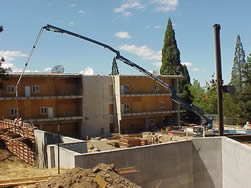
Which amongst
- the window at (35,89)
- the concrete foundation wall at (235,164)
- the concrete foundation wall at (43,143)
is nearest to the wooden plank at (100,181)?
the concrete foundation wall at (43,143)

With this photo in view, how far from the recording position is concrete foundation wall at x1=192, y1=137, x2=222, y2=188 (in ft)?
53.6

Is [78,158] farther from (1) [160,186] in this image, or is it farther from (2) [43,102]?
(2) [43,102]

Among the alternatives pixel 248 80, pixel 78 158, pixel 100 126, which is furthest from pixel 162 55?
pixel 78 158

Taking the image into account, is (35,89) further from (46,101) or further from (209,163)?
(209,163)

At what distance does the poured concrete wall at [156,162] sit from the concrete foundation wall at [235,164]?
202 cm

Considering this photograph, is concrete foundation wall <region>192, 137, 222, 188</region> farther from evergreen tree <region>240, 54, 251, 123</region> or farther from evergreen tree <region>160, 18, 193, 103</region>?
evergreen tree <region>160, 18, 193, 103</region>

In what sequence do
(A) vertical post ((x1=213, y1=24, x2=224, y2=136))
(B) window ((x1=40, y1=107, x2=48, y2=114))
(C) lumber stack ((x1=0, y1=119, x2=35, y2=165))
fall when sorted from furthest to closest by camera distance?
(B) window ((x1=40, y1=107, x2=48, y2=114)) → (C) lumber stack ((x1=0, y1=119, x2=35, y2=165)) → (A) vertical post ((x1=213, y1=24, x2=224, y2=136))

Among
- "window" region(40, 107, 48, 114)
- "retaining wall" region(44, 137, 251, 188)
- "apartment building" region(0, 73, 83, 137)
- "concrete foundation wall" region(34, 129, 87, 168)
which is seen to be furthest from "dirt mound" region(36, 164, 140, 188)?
"window" region(40, 107, 48, 114)

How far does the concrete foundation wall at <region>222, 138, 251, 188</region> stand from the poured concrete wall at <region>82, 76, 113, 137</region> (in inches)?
994

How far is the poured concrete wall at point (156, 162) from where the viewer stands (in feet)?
42.7

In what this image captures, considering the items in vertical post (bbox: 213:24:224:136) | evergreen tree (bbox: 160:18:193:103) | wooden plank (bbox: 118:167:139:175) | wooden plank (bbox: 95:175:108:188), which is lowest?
wooden plank (bbox: 118:167:139:175)

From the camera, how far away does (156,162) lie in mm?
14781

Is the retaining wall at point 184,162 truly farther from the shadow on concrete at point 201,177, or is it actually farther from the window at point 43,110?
the window at point 43,110

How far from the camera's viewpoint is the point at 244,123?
4400 cm
